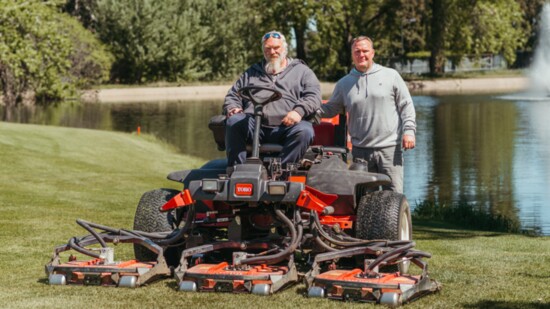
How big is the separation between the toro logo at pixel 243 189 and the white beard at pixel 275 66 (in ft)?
4.14

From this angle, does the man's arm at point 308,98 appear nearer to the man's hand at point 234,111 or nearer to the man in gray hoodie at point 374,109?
the man's hand at point 234,111

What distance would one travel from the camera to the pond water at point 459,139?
19422 mm

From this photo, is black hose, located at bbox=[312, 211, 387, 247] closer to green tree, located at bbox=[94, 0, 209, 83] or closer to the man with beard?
the man with beard

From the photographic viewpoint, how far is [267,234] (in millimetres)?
8055

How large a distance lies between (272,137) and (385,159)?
130 cm

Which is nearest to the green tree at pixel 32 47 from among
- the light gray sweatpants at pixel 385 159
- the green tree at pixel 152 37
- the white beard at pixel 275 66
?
the green tree at pixel 152 37

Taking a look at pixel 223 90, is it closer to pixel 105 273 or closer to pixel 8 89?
pixel 8 89

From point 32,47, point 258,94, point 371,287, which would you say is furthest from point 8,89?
point 371,287

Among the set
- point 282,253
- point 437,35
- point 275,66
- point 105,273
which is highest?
point 437,35

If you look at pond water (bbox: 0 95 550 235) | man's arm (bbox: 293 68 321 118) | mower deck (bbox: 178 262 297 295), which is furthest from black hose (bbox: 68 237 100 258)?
pond water (bbox: 0 95 550 235)

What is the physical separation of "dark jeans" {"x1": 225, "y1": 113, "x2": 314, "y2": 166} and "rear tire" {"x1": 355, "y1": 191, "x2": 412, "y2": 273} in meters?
0.62

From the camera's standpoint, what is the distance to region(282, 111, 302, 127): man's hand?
7.96 metres

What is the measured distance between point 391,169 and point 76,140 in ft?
65.3

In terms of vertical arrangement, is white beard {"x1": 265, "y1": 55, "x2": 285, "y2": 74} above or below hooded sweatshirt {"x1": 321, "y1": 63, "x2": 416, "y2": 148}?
above
